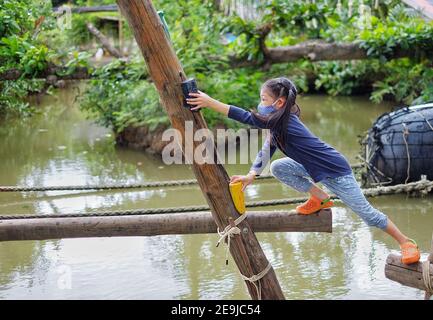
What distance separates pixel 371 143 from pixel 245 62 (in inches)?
101

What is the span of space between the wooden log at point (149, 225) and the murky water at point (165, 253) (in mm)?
1065

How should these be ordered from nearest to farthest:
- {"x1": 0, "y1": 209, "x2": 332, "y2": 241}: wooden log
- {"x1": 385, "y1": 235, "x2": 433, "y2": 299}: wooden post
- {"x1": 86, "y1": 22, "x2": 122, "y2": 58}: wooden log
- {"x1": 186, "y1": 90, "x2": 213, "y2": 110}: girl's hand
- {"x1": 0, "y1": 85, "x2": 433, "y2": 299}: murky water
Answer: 1. {"x1": 186, "y1": 90, "x2": 213, "y2": 110}: girl's hand
2. {"x1": 385, "y1": 235, "x2": 433, "y2": 299}: wooden post
3. {"x1": 0, "y1": 209, "x2": 332, "y2": 241}: wooden log
4. {"x1": 0, "y1": 85, "x2": 433, "y2": 299}: murky water
5. {"x1": 86, "y1": 22, "x2": 122, "y2": 58}: wooden log

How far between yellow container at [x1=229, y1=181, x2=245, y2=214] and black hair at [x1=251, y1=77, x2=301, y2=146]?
319 mm

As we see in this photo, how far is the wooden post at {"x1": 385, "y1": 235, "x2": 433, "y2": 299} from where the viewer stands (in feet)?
12.2

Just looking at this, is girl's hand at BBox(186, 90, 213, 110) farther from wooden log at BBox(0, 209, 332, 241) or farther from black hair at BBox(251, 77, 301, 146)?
wooden log at BBox(0, 209, 332, 241)

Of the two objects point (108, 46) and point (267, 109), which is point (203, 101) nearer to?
point (267, 109)

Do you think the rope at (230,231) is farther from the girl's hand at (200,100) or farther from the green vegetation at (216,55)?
the green vegetation at (216,55)

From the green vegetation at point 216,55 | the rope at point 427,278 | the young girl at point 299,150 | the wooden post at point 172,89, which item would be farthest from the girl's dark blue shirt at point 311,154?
the green vegetation at point 216,55

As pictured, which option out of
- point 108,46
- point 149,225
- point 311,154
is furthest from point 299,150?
point 108,46

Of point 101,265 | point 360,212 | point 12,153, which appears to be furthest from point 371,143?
point 12,153

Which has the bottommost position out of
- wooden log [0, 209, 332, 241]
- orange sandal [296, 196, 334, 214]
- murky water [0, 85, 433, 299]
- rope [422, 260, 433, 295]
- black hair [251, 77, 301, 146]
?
murky water [0, 85, 433, 299]

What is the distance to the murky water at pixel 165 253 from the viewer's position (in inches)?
207

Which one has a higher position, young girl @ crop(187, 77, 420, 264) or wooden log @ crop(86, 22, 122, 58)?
wooden log @ crop(86, 22, 122, 58)

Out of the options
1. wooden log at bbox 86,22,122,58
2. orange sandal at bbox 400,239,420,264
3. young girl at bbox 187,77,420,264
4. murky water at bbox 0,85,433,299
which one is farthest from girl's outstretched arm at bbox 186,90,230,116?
wooden log at bbox 86,22,122,58
